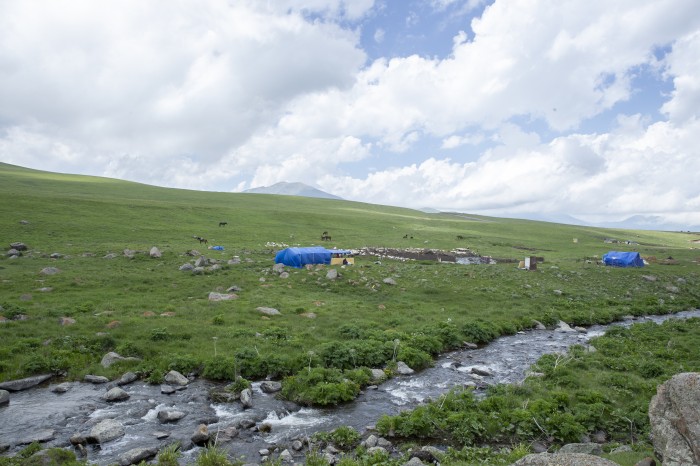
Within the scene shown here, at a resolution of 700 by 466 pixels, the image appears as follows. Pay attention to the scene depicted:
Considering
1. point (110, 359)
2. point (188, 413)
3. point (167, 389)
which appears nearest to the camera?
point (188, 413)

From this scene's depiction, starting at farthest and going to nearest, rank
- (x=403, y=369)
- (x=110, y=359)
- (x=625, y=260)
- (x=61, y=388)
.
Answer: (x=625, y=260), (x=403, y=369), (x=110, y=359), (x=61, y=388)

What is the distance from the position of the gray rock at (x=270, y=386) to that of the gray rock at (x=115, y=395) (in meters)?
4.90

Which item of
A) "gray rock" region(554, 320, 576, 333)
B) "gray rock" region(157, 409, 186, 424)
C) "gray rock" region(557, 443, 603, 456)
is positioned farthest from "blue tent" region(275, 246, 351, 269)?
"gray rock" region(557, 443, 603, 456)

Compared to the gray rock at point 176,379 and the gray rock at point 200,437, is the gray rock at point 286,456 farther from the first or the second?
the gray rock at point 176,379

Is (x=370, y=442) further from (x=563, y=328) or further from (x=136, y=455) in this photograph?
(x=563, y=328)

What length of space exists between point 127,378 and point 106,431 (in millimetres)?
4297

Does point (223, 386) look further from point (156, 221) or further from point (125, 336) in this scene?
point (156, 221)

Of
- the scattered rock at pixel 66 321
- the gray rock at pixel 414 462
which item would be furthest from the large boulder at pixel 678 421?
the scattered rock at pixel 66 321

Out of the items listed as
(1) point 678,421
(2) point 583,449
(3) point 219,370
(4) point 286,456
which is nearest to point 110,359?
(3) point 219,370

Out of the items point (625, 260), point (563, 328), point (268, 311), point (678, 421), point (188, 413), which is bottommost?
point (563, 328)

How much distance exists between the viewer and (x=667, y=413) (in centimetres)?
803

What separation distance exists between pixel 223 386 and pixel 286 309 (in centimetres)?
1007

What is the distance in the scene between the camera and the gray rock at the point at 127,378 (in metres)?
16.0

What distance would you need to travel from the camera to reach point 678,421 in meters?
7.68
